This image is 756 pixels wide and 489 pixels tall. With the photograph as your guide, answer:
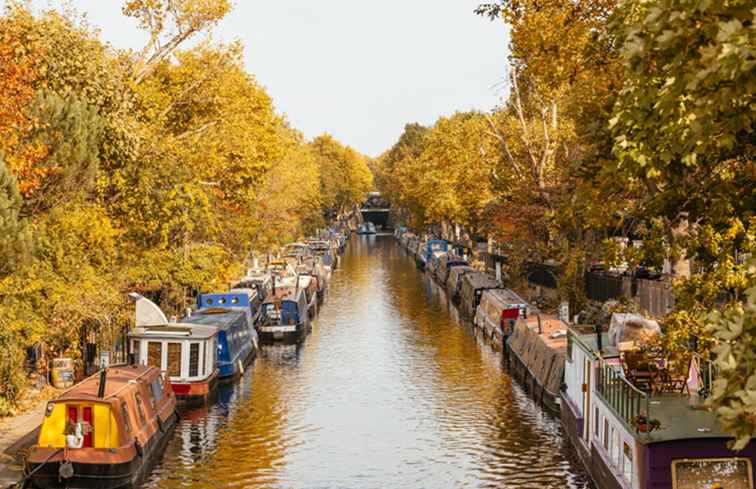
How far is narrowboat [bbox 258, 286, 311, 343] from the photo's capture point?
5822 centimetres

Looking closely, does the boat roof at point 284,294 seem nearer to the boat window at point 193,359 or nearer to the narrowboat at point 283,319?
the narrowboat at point 283,319

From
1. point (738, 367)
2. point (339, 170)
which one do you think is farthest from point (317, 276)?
point (339, 170)

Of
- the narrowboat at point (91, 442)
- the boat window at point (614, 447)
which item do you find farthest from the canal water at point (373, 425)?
the boat window at point (614, 447)

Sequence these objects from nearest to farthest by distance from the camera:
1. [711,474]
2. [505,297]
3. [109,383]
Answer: [711,474], [109,383], [505,297]

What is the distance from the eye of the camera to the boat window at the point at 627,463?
22756 mm

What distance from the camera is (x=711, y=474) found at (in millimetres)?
20625

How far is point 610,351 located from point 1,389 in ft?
63.5

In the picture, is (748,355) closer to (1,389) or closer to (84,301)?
(1,389)

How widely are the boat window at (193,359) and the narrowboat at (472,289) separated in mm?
29688

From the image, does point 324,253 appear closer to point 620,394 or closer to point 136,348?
point 136,348

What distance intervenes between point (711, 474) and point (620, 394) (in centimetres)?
406

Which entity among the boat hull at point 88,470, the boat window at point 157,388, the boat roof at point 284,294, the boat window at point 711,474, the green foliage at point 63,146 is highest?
the green foliage at point 63,146

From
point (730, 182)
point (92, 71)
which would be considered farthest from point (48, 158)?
point (730, 182)

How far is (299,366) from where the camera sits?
51438 mm
